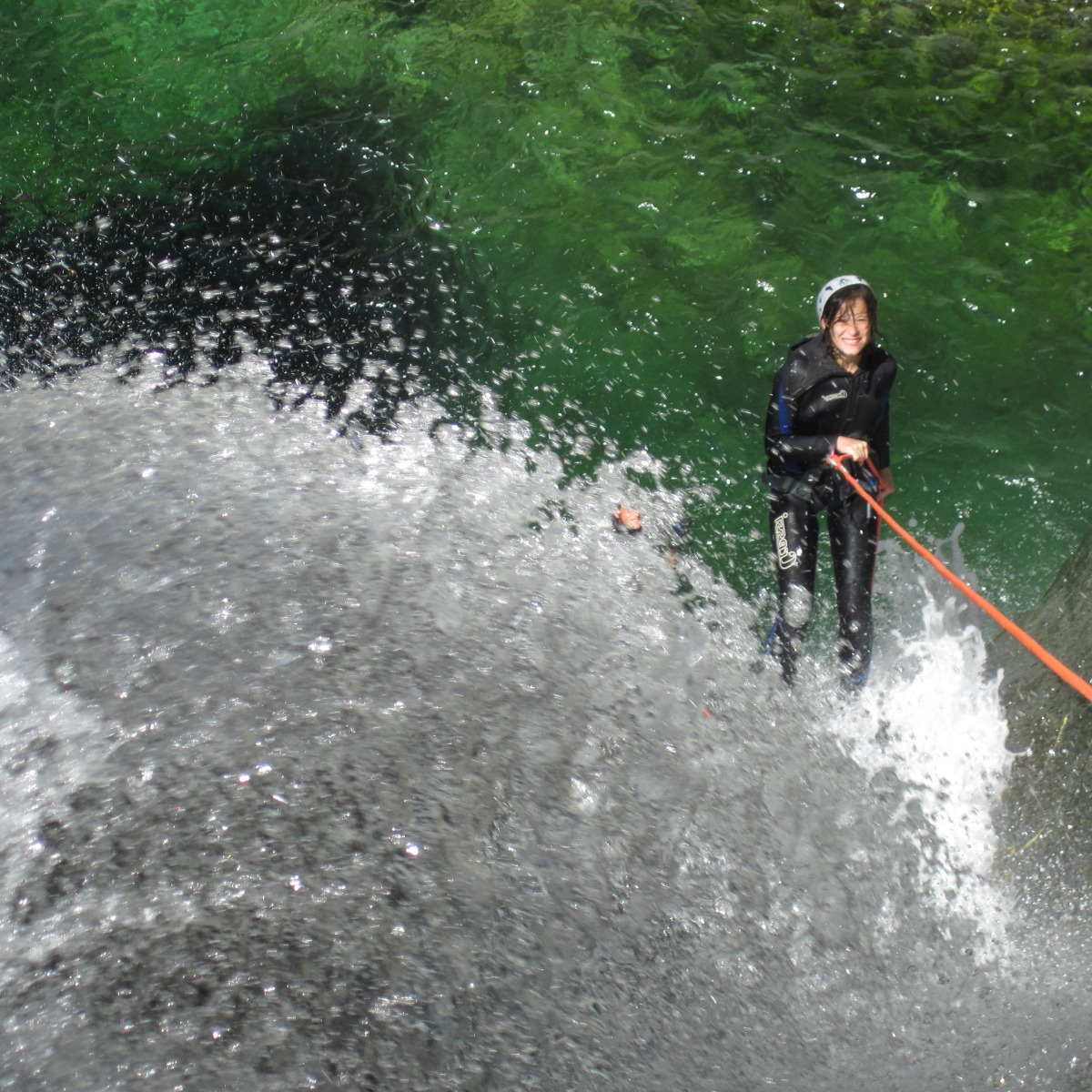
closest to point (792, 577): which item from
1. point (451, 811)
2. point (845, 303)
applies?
point (845, 303)

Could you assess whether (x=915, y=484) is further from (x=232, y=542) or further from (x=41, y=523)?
(x=41, y=523)

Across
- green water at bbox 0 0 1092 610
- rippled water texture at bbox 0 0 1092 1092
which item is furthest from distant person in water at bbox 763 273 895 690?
green water at bbox 0 0 1092 610

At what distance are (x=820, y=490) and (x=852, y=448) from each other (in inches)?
13.9

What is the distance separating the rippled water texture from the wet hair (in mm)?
1449

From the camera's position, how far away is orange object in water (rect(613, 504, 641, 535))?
20.1ft

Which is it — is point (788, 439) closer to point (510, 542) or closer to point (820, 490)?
point (820, 490)

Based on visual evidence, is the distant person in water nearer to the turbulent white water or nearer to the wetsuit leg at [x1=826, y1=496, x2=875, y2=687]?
the wetsuit leg at [x1=826, y1=496, x2=875, y2=687]

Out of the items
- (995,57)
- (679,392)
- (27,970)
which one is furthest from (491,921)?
(995,57)

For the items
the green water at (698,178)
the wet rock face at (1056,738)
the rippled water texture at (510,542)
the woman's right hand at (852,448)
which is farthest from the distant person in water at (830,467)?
the wet rock face at (1056,738)

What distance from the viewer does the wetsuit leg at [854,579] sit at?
5309 mm

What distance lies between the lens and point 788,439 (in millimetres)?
A: 5441

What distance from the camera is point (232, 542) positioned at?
17.9 ft

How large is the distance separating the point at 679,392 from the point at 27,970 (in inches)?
201

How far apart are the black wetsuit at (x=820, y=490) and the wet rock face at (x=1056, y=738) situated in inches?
31.4
